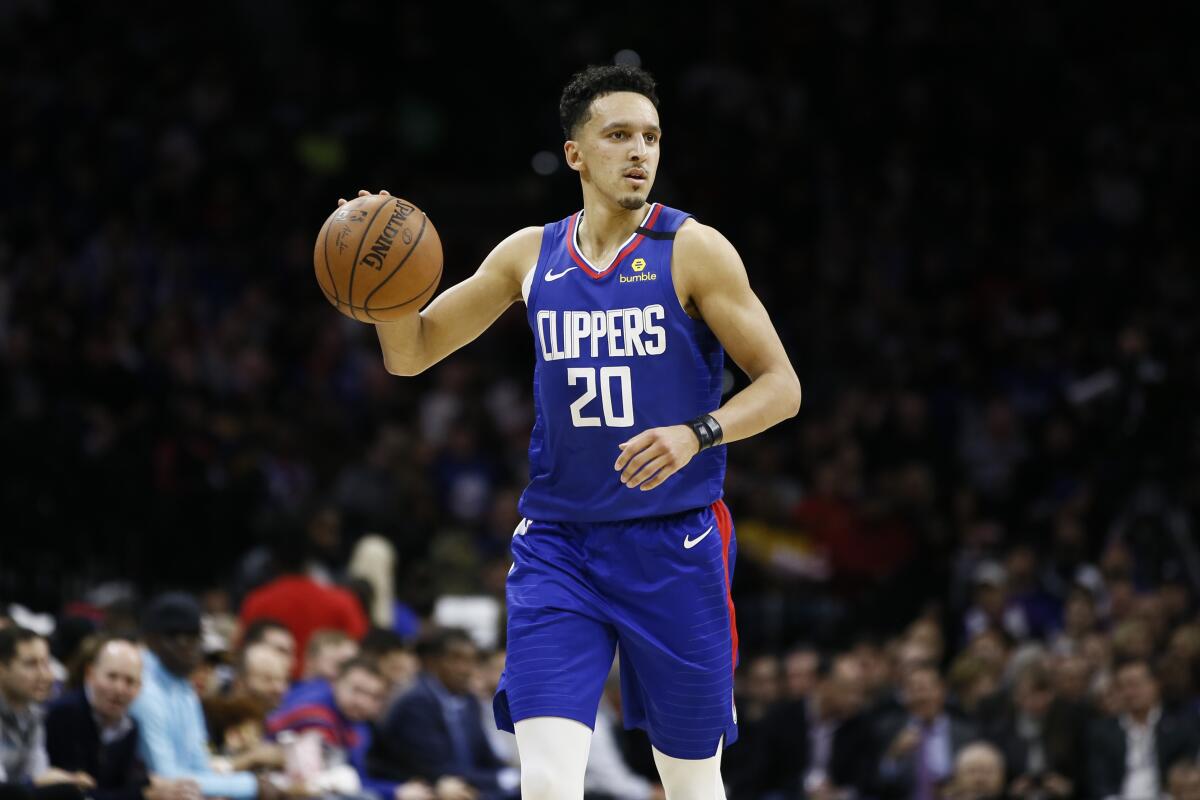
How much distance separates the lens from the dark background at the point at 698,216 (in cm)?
1316

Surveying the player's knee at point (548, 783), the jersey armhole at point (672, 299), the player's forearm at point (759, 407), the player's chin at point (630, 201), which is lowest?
the player's knee at point (548, 783)

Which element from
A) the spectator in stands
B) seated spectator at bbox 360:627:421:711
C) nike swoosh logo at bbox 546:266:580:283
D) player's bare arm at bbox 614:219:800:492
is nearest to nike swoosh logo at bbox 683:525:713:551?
player's bare arm at bbox 614:219:800:492

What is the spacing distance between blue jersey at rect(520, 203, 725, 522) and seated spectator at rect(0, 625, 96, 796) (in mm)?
3016

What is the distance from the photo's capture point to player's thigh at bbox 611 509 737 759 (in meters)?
5.23

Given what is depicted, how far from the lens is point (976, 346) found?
1586cm

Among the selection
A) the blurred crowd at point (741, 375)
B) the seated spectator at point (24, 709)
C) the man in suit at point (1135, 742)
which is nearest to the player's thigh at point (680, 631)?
the seated spectator at point (24, 709)

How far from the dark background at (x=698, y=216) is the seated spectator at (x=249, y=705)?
11.6ft

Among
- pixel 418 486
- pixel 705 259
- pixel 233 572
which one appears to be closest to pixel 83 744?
pixel 705 259

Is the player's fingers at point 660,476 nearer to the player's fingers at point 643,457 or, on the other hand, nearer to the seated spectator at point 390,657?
the player's fingers at point 643,457

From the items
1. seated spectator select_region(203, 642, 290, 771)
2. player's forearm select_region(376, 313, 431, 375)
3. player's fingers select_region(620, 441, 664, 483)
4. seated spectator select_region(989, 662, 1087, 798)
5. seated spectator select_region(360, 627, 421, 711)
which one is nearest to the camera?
player's fingers select_region(620, 441, 664, 483)

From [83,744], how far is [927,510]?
26.3 feet

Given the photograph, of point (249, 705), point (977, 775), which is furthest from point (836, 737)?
point (249, 705)

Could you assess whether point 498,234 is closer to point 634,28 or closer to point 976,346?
point 634,28

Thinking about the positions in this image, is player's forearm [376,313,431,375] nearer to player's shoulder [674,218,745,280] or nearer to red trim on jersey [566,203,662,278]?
red trim on jersey [566,203,662,278]
